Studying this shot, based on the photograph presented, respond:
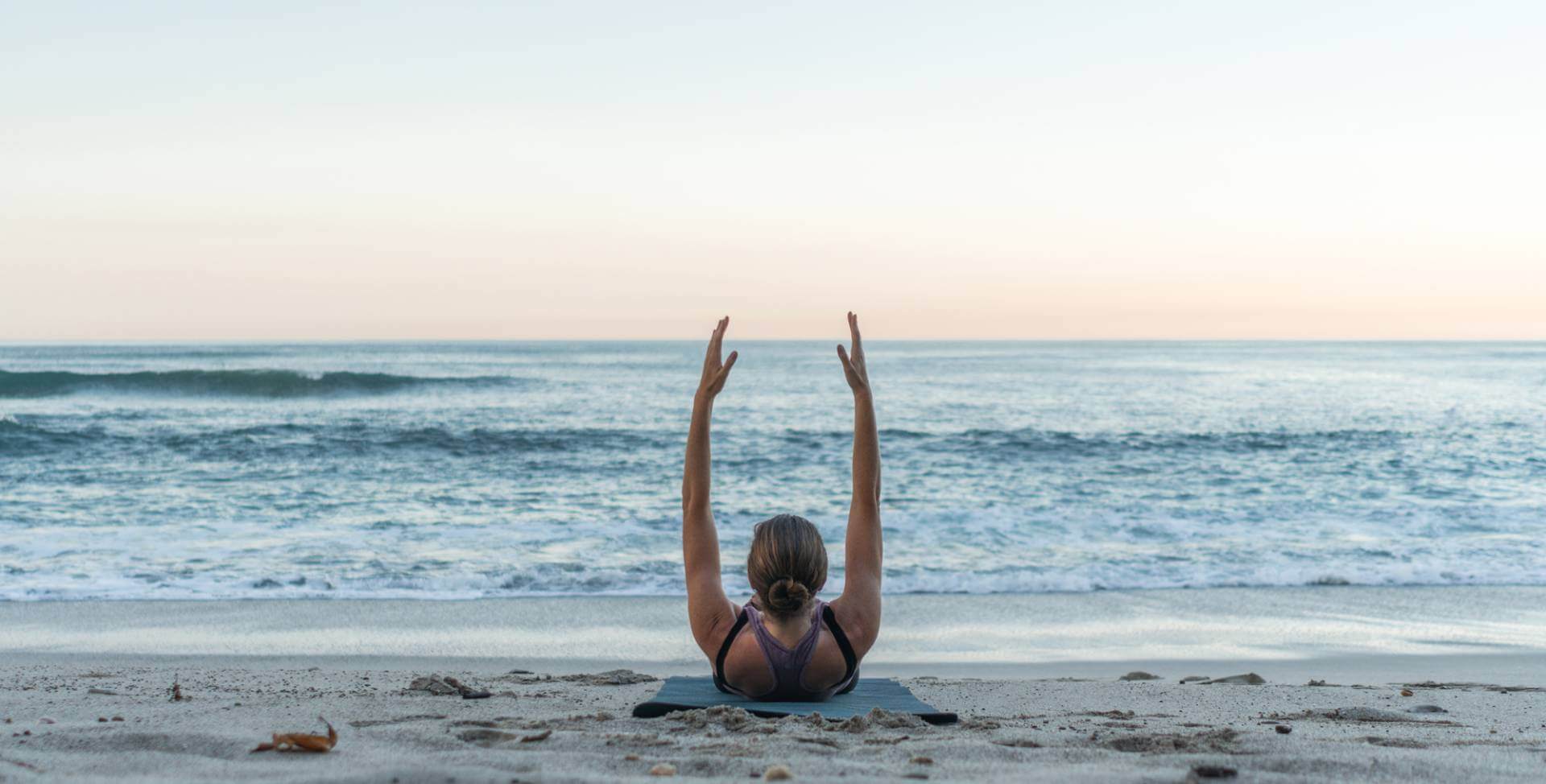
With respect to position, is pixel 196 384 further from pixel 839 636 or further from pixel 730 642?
pixel 839 636

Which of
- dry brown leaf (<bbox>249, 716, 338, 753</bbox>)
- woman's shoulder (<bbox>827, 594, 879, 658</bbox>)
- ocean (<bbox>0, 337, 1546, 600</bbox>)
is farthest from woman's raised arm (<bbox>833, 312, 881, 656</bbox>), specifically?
ocean (<bbox>0, 337, 1546, 600</bbox>)

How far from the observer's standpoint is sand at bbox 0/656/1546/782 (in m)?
2.60

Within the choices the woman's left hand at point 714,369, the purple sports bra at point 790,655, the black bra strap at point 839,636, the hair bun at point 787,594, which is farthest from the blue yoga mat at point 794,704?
the woman's left hand at point 714,369

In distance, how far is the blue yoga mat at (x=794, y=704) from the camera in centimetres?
350

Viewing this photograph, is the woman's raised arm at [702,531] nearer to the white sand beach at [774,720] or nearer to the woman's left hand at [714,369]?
the woman's left hand at [714,369]

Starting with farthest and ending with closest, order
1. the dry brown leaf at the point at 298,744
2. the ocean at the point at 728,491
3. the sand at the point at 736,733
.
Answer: the ocean at the point at 728,491 → the dry brown leaf at the point at 298,744 → the sand at the point at 736,733

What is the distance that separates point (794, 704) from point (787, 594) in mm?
552

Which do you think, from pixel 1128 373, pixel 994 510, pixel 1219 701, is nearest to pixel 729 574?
pixel 994 510

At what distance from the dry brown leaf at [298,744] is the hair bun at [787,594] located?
1290 millimetres

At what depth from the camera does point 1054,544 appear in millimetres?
10102

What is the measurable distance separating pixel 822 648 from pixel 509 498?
9870 millimetres

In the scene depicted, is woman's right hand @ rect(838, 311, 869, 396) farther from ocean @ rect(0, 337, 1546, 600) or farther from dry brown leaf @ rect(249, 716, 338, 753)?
ocean @ rect(0, 337, 1546, 600)

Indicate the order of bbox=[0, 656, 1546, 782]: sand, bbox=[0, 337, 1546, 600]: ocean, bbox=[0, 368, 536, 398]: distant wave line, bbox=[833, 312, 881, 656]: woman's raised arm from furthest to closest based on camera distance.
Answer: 1. bbox=[0, 368, 536, 398]: distant wave line
2. bbox=[0, 337, 1546, 600]: ocean
3. bbox=[833, 312, 881, 656]: woman's raised arm
4. bbox=[0, 656, 1546, 782]: sand

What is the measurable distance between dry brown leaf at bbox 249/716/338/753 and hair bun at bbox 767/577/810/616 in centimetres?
129
